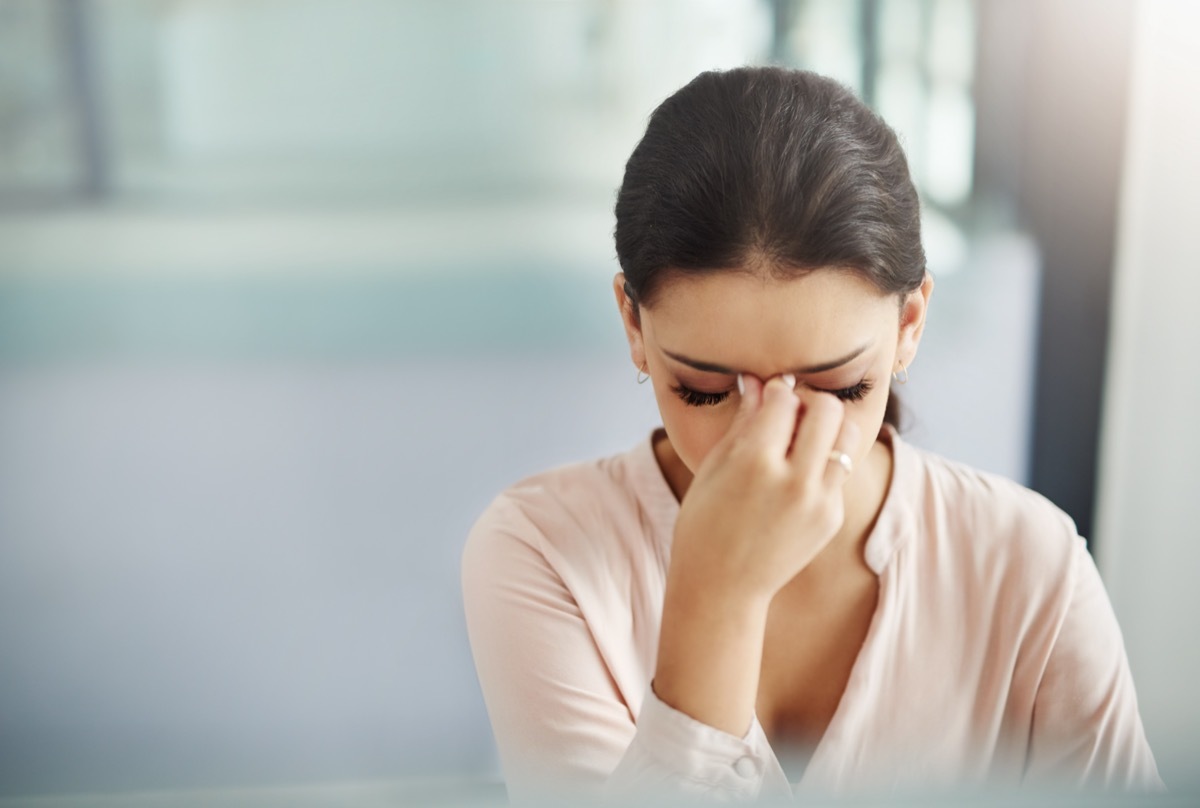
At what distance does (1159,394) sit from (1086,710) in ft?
2.74

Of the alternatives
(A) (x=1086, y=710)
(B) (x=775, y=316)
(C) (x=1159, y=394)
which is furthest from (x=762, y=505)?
(C) (x=1159, y=394)

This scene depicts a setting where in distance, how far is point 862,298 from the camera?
0.75 meters

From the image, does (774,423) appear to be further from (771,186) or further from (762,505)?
(771,186)

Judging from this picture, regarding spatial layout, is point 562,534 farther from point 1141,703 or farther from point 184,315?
point 1141,703

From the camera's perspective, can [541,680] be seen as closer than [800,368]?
No

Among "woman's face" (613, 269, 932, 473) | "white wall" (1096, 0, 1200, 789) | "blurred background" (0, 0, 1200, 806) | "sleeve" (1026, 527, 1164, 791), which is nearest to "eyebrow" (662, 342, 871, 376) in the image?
"woman's face" (613, 269, 932, 473)

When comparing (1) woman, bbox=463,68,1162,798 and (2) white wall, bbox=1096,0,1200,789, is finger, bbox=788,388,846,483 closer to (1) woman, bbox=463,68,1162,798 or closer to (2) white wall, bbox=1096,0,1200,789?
(1) woman, bbox=463,68,1162,798

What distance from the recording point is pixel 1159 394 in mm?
1523

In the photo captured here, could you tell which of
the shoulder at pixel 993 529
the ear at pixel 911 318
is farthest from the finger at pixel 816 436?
the shoulder at pixel 993 529

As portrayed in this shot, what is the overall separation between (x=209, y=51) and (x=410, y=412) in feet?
1.71

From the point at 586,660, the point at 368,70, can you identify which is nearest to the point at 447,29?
the point at 368,70

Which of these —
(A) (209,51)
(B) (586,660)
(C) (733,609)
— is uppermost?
(A) (209,51)

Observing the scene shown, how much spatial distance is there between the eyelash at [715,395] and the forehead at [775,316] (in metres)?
0.03

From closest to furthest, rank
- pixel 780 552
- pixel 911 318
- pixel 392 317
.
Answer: pixel 780 552
pixel 911 318
pixel 392 317
